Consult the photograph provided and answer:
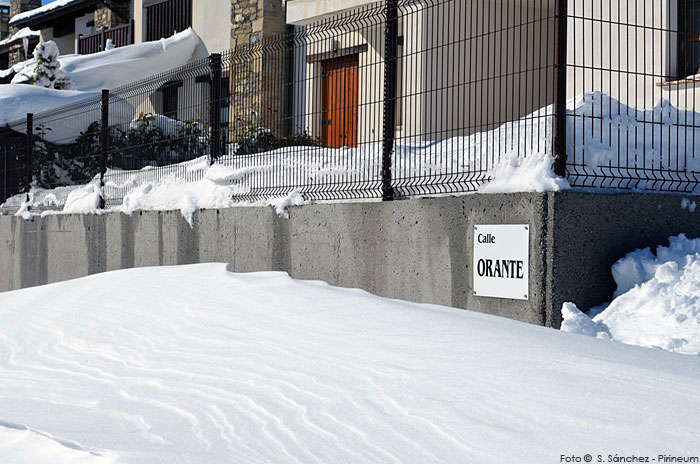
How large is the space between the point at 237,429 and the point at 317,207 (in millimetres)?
4298

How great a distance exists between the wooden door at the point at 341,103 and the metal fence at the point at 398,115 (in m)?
0.02

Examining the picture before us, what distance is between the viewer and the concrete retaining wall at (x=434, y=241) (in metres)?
6.44

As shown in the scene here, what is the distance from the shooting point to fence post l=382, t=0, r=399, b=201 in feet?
26.3

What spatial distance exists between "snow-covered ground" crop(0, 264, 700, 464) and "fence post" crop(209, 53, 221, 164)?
3.04 metres

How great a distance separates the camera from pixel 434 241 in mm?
7324

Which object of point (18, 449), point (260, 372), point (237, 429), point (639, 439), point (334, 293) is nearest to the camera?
point (639, 439)

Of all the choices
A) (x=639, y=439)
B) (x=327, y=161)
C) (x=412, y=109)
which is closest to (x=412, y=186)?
(x=412, y=109)

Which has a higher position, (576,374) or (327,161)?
(327,161)

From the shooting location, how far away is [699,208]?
714cm

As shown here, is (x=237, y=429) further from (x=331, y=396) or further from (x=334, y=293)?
(x=334, y=293)

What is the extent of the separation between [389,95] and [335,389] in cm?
369

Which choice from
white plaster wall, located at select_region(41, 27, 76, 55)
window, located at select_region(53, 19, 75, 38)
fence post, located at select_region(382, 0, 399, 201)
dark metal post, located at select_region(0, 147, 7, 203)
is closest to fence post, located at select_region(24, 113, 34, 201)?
dark metal post, located at select_region(0, 147, 7, 203)

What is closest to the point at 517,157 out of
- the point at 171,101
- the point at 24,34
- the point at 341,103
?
the point at 341,103

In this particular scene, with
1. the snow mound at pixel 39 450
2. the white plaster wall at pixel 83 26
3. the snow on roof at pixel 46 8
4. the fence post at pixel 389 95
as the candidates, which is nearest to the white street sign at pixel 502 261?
the fence post at pixel 389 95
